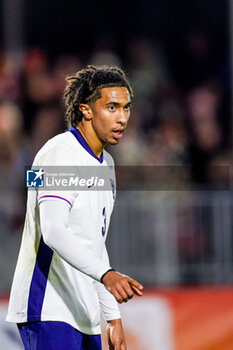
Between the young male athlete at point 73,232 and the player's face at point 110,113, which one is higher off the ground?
the player's face at point 110,113

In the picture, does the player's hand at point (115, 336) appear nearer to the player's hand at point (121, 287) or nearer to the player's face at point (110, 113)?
the player's hand at point (121, 287)

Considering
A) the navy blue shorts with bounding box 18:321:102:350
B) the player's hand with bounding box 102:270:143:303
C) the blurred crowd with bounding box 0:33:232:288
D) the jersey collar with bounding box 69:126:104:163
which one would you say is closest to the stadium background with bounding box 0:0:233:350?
the blurred crowd with bounding box 0:33:232:288

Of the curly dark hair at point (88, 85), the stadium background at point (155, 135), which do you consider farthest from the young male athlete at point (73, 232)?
the stadium background at point (155, 135)

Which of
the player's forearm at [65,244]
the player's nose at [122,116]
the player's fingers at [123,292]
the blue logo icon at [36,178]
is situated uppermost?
the player's nose at [122,116]

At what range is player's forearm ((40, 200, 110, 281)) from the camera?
3.73 metres

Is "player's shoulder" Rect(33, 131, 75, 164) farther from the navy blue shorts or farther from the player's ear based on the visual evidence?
the navy blue shorts

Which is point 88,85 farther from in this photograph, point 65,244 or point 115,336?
point 115,336

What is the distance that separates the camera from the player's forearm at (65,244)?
12.2ft

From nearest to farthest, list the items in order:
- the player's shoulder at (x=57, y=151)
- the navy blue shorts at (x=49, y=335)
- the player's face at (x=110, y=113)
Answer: the player's shoulder at (x=57, y=151) → the navy blue shorts at (x=49, y=335) → the player's face at (x=110, y=113)

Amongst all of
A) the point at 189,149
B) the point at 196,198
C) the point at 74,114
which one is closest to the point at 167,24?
the point at 189,149

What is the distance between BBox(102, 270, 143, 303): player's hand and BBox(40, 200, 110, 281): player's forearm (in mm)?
68

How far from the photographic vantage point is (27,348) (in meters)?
4.21

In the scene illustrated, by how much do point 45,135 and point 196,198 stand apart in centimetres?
160

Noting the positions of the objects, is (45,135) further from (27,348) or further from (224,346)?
(27,348)
